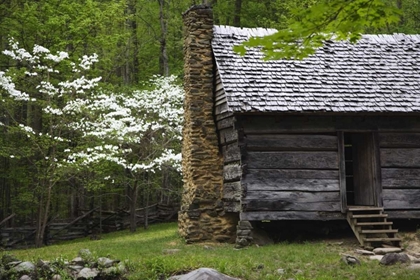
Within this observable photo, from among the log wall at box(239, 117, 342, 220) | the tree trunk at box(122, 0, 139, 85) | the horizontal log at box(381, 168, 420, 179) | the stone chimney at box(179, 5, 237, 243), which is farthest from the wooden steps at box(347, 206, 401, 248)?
the tree trunk at box(122, 0, 139, 85)

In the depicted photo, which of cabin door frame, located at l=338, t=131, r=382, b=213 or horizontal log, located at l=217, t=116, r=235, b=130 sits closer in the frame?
cabin door frame, located at l=338, t=131, r=382, b=213

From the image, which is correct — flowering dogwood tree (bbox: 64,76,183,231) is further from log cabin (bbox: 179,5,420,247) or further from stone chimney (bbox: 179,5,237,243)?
log cabin (bbox: 179,5,420,247)

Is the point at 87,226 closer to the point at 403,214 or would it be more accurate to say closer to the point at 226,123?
the point at 226,123

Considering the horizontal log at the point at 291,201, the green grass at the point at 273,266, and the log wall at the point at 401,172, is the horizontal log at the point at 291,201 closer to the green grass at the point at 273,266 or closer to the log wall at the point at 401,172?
the log wall at the point at 401,172

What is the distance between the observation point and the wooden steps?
471 inches

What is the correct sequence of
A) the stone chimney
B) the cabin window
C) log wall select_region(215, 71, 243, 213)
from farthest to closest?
the stone chimney < the cabin window < log wall select_region(215, 71, 243, 213)

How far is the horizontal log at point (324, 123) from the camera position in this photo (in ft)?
42.9

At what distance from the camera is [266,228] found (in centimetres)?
1426

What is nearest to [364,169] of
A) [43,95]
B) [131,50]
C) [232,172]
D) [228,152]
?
[232,172]

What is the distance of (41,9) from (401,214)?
1587cm

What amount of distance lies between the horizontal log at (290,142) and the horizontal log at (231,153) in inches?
15.8

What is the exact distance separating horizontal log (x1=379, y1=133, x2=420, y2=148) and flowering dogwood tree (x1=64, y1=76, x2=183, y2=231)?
24.4 feet

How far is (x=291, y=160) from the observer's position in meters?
13.1

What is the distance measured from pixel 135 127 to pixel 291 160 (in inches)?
270
